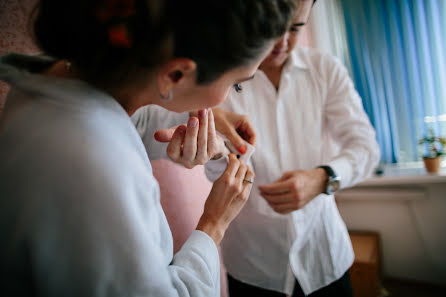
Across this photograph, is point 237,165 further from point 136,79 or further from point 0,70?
point 0,70

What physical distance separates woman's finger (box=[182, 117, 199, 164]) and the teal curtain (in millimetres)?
1999

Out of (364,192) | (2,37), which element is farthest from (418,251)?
(2,37)

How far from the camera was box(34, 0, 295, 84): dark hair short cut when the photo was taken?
35 centimetres

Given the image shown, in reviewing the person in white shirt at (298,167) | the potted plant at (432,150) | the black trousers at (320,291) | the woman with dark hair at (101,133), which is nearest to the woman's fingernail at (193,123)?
the woman with dark hair at (101,133)

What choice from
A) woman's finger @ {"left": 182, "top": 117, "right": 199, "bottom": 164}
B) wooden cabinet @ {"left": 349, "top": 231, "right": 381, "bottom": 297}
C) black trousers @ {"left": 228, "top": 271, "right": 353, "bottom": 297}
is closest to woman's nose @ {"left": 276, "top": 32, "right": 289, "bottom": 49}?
woman's finger @ {"left": 182, "top": 117, "right": 199, "bottom": 164}

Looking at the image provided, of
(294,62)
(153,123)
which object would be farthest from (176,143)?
(294,62)

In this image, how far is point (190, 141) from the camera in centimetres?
58

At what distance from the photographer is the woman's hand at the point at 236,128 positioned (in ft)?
2.56

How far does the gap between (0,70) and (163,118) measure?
1.40ft

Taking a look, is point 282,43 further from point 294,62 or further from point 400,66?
point 400,66

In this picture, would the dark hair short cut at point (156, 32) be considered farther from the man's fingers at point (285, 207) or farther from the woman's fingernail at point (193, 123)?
the man's fingers at point (285, 207)

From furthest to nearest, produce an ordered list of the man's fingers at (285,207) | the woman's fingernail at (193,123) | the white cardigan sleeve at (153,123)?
1. the man's fingers at (285,207)
2. the white cardigan sleeve at (153,123)
3. the woman's fingernail at (193,123)

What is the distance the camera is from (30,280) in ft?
1.12

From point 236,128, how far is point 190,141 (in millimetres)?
284
